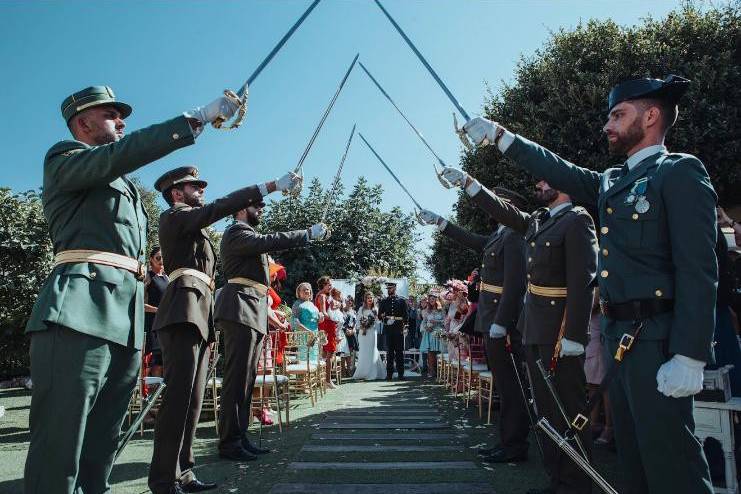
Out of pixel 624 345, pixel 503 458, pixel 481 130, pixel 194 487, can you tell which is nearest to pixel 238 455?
pixel 194 487

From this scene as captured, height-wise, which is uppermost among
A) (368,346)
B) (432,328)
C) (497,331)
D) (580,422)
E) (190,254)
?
(190,254)

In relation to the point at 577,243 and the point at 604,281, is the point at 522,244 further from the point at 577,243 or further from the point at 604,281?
A: the point at 604,281

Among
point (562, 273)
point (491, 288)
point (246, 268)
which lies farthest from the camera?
point (491, 288)

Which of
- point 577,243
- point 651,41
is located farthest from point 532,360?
→ point 651,41

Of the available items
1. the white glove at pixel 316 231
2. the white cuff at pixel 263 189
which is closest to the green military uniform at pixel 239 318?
the white glove at pixel 316 231

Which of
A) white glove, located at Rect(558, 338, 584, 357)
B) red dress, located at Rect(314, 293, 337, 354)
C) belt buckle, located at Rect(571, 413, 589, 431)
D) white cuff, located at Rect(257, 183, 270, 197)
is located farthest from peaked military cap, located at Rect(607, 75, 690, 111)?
red dress, located at Rect(314, 293, 337, 354)

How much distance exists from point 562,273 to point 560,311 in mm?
271

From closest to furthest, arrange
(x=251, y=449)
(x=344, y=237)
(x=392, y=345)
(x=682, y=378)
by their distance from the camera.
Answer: (x=682, y=378) < (x=251, y=449) < (x=392, y=345) < (x=344, y=237)

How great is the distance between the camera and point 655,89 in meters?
2.38

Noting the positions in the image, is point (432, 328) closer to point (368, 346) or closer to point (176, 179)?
point (368, 346)

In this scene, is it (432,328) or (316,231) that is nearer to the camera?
(316,231)

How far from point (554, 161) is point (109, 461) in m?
2.64

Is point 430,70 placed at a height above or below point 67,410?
above

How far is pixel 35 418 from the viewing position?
215 centimetres
